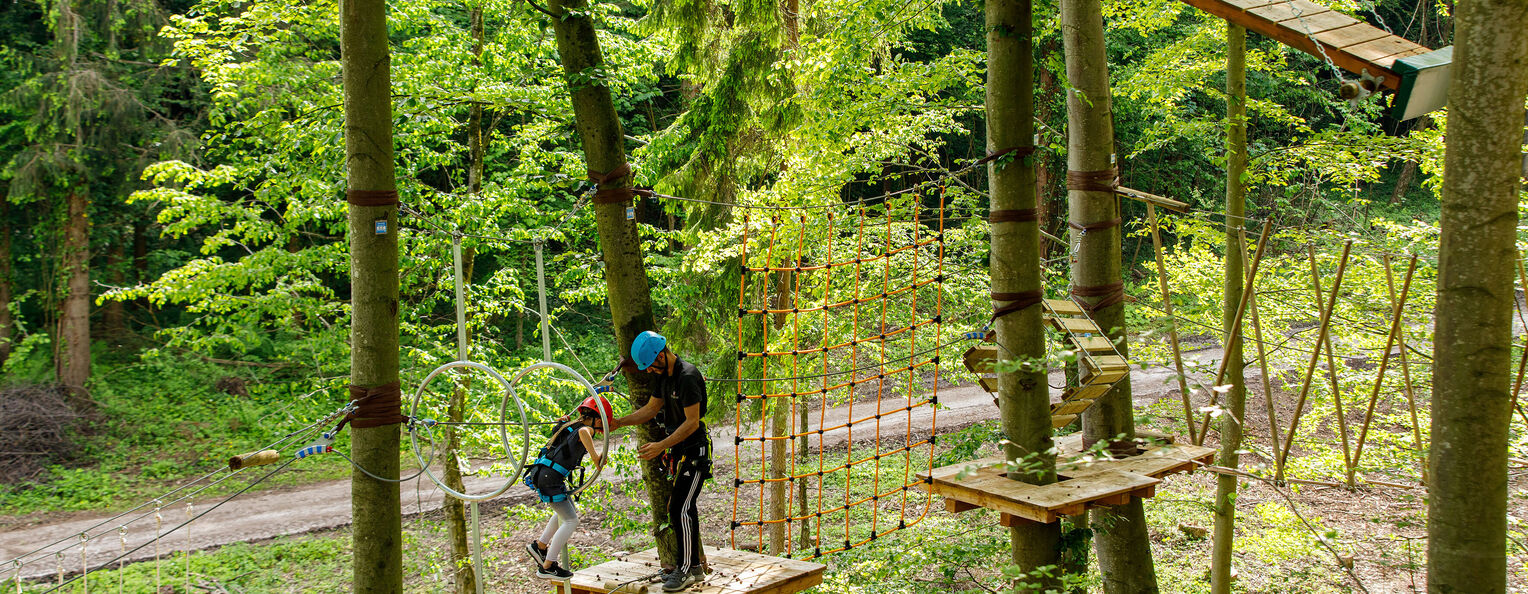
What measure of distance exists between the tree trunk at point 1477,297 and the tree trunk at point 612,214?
275 centimetres

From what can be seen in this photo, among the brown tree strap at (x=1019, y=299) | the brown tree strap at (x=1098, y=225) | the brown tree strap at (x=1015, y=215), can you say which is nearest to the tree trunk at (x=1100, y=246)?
the brown tree strap at (x=1098, y=225)

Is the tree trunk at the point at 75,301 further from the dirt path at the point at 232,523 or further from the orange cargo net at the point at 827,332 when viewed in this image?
the orange cargo net at the point at 827,332

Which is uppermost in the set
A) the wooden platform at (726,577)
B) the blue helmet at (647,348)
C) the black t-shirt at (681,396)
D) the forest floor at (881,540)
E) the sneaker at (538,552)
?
the blue helmet at (647,348)

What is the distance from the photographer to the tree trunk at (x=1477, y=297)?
2.32m

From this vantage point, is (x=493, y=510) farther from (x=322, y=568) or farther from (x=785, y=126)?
(x=785, y=126)

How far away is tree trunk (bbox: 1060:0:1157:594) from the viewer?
4.45 m

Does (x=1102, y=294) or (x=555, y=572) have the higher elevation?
(x=1102, y=294)

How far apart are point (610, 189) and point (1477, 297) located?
2.99 m

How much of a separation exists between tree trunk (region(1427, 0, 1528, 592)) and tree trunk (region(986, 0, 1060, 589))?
1314mm

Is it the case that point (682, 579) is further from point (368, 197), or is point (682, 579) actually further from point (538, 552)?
point (368, 197)

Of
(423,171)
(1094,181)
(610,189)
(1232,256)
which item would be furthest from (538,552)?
(423,171)

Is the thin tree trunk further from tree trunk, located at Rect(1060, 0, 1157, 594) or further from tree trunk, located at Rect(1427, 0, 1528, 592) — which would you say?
tree trunk, located at Rect(1427, 0, 1528, 592)

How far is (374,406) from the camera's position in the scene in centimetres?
328

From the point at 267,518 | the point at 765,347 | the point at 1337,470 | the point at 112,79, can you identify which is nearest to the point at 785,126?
the point at 765,347
